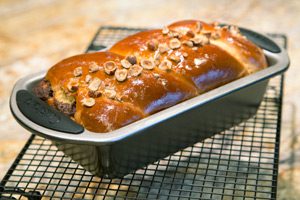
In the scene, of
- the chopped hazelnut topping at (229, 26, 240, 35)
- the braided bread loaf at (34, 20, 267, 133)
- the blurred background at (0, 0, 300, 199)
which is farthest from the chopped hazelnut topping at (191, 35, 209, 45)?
the blurred background at (0, 0, 300, 199)

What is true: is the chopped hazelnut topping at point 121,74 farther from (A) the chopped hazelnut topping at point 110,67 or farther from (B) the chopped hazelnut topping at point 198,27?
(B) the chopped hazelnut topping at point 198,27

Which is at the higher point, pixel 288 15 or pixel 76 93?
pixel 76 93

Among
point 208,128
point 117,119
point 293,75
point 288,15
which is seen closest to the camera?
point 117,119

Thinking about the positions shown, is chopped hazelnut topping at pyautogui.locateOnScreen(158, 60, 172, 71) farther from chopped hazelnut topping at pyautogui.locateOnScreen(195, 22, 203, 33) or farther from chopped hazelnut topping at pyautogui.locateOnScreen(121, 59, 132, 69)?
chopped hazelnut topping at pyautogui.locateOnScreen(195, 22, 203, 33)

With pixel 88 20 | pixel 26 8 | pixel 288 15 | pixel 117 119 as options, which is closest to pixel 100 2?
pixel 88 20

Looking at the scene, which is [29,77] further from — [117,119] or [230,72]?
[230,72]

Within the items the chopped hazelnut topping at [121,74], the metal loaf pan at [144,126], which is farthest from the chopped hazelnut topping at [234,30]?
the chopped hazelnut topping at [121,74]
